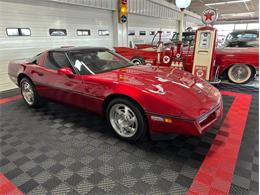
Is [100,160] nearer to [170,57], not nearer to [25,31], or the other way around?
[170,57]

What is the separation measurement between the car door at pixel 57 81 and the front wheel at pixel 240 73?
4132 mm

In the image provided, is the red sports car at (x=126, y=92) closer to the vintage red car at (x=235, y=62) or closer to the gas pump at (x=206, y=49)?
the gas pump at (x=206, y=49)

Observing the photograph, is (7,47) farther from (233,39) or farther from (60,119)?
(233,39)

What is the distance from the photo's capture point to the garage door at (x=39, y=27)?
5.20 m

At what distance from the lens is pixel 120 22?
28.3ft

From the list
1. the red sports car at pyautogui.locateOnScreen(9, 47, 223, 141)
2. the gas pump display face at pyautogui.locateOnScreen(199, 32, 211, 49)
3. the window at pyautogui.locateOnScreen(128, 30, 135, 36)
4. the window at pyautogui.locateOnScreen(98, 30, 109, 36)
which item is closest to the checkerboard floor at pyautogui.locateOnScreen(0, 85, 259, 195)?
the red sports car at pyautogui.locateOnScreen(9, 47, 223, 141)

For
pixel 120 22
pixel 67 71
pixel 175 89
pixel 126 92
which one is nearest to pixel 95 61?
pixel 67 71

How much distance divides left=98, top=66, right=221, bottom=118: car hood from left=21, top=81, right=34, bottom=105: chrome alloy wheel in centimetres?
185

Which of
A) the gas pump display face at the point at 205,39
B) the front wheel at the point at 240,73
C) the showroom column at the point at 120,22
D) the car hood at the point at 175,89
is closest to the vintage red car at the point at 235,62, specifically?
the front wheel at the point at 240,73

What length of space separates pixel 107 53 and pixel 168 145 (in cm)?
196

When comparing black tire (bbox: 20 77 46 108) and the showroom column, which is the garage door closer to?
the showroom column

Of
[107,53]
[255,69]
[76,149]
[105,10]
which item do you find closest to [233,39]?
[255,69]

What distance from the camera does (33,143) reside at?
2465mm

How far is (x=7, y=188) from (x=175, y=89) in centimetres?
195
